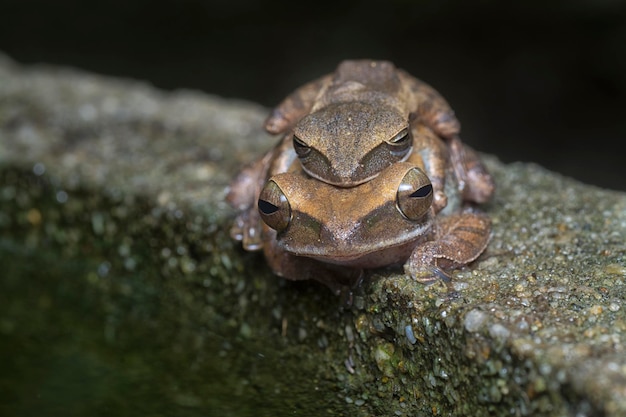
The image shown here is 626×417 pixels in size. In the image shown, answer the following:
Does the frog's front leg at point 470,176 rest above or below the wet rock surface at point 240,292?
above

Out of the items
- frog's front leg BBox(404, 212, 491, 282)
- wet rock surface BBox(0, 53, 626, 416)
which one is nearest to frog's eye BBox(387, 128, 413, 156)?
frog's front leg BBox(404, 212, 491, 282)

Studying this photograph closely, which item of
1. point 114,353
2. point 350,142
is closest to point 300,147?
point 350,142

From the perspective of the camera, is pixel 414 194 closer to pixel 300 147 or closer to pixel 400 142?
pixel 400 142

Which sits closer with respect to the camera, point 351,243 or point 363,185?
point 351,243

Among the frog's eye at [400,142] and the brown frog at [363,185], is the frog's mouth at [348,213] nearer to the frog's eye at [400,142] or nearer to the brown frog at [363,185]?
the brown frog at [363,185]

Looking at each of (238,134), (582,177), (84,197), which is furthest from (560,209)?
(582,177)

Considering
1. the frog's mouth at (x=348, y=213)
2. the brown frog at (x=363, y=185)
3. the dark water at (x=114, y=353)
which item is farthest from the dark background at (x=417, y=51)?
the frog's mouth at (x=348, y=213)
